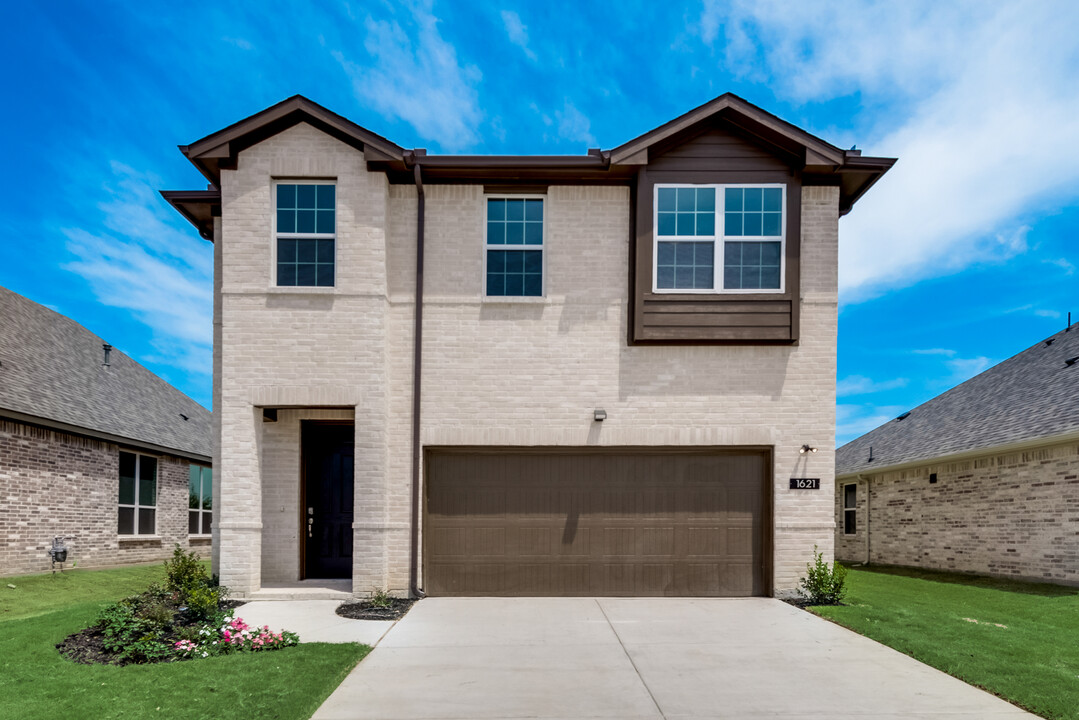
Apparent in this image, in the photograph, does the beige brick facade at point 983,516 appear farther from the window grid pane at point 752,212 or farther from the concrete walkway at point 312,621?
the concrete walkway at point 312,621

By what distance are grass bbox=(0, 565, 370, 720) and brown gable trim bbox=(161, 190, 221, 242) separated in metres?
6.21

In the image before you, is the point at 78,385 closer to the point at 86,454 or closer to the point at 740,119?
Answer: the point at 86,454

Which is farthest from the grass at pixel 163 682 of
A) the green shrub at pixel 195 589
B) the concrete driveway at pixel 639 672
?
the green shrub at pixel 195 589

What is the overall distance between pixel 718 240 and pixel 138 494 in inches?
593

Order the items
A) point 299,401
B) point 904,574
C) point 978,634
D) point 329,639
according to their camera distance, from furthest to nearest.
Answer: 1. point 904,574
2. point 299,401
3. point 978,634
4. point 329,639

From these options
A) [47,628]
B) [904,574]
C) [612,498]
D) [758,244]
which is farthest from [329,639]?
[904,574]

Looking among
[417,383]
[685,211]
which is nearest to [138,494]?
[417,383]

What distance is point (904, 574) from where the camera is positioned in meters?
15.2

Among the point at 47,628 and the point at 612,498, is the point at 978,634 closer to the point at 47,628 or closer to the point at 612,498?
the point at 612,498

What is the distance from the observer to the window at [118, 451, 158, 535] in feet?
53.5

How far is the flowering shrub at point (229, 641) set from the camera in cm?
689

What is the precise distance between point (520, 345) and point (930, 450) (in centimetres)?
1126

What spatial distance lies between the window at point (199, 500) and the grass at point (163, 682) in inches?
461

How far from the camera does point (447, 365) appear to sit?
34.1 ft
